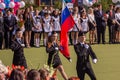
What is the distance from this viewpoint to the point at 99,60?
15.9 meters

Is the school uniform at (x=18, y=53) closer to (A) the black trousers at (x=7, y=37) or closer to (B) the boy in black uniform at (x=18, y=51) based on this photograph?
(B) the boy in black uniform at (x=18, y=51)

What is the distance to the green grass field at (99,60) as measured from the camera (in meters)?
13.4

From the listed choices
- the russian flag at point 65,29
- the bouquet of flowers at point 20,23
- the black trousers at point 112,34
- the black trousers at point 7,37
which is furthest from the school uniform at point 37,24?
the russian flag at point 65,29

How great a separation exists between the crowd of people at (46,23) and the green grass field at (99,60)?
84 cm

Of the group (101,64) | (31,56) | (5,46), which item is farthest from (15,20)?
(101,64)

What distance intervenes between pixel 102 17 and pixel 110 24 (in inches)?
26.0

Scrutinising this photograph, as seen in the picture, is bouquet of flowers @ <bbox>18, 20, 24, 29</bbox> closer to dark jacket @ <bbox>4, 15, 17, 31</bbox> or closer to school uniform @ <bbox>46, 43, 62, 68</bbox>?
dark jacket @ <bbox>4, 15, 17, 31</bbox>

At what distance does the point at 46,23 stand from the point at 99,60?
4551mm

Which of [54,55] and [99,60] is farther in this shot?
[99,60]

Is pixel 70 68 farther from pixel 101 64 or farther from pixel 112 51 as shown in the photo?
pixel 112 51

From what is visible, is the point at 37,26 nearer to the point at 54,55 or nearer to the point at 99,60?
the point at 99,60

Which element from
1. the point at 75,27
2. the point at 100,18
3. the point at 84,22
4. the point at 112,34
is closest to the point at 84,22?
the point at 84,22

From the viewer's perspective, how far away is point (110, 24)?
21031 mm

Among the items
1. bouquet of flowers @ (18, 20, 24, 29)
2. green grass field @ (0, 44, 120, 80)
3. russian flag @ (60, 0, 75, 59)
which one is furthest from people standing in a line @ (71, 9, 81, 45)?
russian flag @ (60, 0, 75, 59)
